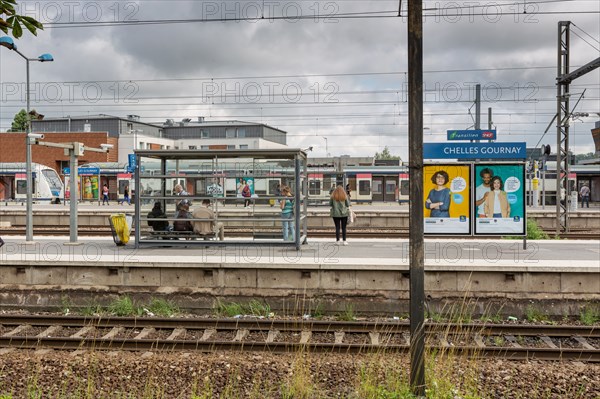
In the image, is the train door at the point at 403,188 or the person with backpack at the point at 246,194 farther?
the train door at the point at 403,188

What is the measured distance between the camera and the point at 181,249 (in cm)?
1358

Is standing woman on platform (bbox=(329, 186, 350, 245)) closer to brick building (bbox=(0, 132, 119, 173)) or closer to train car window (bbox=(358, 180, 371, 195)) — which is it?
train car window (bbox=(358, 180, 371, 195))

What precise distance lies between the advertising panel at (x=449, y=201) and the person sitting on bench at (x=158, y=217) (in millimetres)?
5816

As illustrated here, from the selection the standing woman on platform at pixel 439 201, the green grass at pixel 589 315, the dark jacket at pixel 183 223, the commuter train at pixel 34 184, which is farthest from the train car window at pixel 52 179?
the green grass at pixel 589 315

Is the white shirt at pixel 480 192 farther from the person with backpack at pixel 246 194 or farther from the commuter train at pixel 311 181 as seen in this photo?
the person with backpack at pixel 246 194

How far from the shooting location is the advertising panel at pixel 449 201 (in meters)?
12.9

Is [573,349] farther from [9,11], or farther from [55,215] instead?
[55,215]

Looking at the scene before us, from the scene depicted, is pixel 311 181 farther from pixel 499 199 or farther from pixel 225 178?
pixel 499 199

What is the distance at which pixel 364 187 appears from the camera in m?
45.1

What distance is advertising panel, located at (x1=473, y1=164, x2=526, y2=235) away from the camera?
12.9 m

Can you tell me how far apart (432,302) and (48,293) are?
7.07 meters

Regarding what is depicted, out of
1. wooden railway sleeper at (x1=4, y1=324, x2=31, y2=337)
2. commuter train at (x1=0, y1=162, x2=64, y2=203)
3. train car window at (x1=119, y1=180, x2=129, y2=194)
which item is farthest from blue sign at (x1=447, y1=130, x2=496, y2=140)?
commuter train at (x1=0, y1=162, x2=64, y2=203)

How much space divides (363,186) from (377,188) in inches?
52.9

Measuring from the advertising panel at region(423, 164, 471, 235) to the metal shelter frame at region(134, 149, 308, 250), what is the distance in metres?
2.84
